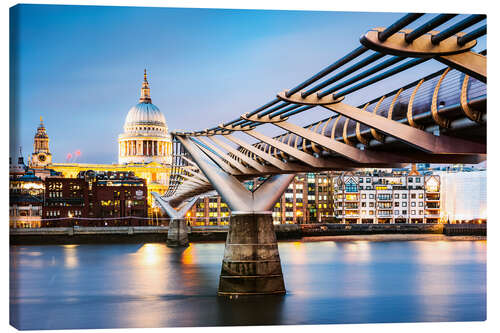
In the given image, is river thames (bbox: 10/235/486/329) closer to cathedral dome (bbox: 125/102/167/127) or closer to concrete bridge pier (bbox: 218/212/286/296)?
concrete bridge pier (bbox: 218/212/286/296)

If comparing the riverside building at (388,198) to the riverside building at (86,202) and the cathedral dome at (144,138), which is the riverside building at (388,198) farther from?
the cathedral dome at (144,138)

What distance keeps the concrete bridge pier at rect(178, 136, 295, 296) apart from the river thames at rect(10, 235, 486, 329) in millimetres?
490

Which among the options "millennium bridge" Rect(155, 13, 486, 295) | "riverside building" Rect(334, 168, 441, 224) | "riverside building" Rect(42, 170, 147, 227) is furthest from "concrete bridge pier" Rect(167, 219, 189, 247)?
"riverside building" Rect(334, 168, 441, 224)

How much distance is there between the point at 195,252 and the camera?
55281 mm

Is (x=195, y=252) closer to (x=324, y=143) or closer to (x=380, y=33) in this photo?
(x=324, y=143)

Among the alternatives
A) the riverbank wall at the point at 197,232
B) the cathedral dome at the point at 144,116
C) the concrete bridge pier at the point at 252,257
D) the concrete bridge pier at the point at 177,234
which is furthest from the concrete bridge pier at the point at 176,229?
the cathedral dome at the point at 144,116

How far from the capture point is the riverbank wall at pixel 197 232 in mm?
70062

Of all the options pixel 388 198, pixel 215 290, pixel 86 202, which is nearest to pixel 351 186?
pixel 388 198

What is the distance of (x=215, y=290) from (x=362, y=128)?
622 inches

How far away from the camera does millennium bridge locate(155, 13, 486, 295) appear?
Answer: 8.45 m

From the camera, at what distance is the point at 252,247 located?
2227 cm

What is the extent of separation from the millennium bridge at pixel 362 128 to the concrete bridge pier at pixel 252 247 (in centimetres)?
3

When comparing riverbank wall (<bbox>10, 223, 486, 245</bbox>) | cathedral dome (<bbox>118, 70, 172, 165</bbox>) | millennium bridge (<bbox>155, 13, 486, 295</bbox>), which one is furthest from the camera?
cathedral dome (<bbox>118, 70, 172, 165</bbox>)

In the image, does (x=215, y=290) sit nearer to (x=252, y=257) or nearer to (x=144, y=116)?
(x=252, y=257)
